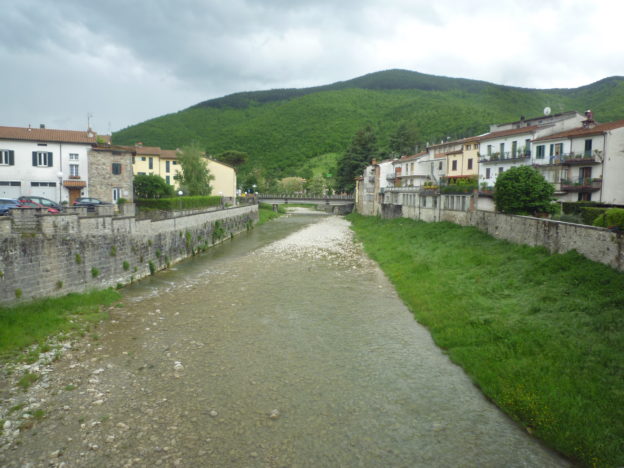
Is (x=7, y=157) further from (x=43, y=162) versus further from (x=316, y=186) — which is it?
(x=316, y=186)

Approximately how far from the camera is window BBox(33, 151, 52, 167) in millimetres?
43594

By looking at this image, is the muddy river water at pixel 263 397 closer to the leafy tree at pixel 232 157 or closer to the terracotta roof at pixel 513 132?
the terracotta roof at pixel 513 132

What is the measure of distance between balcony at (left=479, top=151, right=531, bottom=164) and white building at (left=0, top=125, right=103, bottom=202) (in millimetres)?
44950

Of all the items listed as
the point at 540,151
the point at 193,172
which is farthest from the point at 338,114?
the point at 540,151

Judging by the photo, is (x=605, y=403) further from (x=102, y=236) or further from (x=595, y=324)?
(x=102, y=236)

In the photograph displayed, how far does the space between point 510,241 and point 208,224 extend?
93.1 feet

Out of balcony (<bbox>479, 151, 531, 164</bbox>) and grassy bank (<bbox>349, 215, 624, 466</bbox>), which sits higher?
balcony (<bbox>479, 151, 531, 164</bbox>)

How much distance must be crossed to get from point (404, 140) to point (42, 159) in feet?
265

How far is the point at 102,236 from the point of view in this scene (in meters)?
22.7

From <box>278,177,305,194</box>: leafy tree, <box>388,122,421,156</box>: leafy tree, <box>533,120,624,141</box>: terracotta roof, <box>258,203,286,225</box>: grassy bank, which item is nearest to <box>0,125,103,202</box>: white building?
<box>258,203,286,225</box>: grassy bank

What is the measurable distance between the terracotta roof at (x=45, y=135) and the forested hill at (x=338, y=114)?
7677 cm

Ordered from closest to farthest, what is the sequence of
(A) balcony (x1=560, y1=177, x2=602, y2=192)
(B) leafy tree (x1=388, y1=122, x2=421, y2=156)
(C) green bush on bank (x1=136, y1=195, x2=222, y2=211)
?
(A) balcony (x1=560, y1=177, x2=602, y2=192)
(C) green bush on bank (x1=136, y1=195, x2=222, y2=211)
(B) leafy tree (x1=388, y1=122, x2=421, y2=156)

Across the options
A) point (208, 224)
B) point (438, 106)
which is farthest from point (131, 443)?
point (438, 106)

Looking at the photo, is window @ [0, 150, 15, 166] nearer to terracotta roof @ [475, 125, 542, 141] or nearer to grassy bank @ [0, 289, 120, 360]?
grassy bank @ [0, 289, 120, 360]
